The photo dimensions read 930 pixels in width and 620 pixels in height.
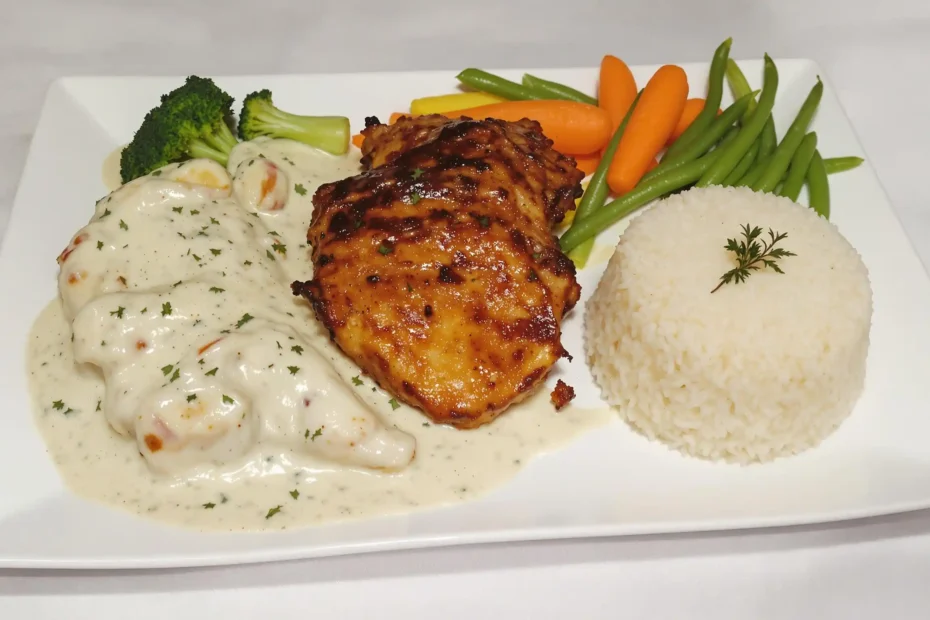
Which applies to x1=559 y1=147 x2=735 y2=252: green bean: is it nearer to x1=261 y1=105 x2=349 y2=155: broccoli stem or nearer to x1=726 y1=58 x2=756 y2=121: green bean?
x1=726 y1=58 x2=756 y2=121: green bean

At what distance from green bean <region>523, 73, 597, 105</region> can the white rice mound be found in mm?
1610

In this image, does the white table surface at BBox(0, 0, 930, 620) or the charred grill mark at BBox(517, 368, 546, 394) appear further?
the charred grill mark at BBox(517, 368, 546, 394)

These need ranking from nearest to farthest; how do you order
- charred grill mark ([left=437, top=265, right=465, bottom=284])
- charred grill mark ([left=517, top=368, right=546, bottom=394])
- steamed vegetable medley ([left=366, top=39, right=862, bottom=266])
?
charred grill mark ([left=517, top=368, right=546, bottom=394]), charred grill mark ([left=437, top=265, right=465, bottom=284]), steamed vegetable medley ([left=366, top=39, right=862, bottom=266])

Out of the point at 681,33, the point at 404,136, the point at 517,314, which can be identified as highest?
the point at 681,33

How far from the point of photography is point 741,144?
17.1 feet

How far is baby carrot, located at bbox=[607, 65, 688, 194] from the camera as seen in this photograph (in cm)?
522

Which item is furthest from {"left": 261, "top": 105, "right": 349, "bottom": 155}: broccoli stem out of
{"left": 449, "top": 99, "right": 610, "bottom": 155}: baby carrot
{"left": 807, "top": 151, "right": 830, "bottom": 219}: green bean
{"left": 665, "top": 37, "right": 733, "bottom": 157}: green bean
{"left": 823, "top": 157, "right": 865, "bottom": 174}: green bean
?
{"left": 823, "top": 157, "right": 865, "bottom": 174}: green bean

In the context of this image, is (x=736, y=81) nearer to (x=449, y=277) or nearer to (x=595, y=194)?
(x=595, y=194)

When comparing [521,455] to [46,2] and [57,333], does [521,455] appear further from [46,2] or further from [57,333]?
[46,2]

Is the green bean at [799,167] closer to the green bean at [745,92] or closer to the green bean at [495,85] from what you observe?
the green bean at [745,92]

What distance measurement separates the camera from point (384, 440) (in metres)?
3.82

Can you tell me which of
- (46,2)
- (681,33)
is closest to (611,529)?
(681,33)

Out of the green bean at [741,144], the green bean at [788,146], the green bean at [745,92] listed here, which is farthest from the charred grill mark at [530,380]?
the green bean at [745,92]

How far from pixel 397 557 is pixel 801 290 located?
2.41 metres
